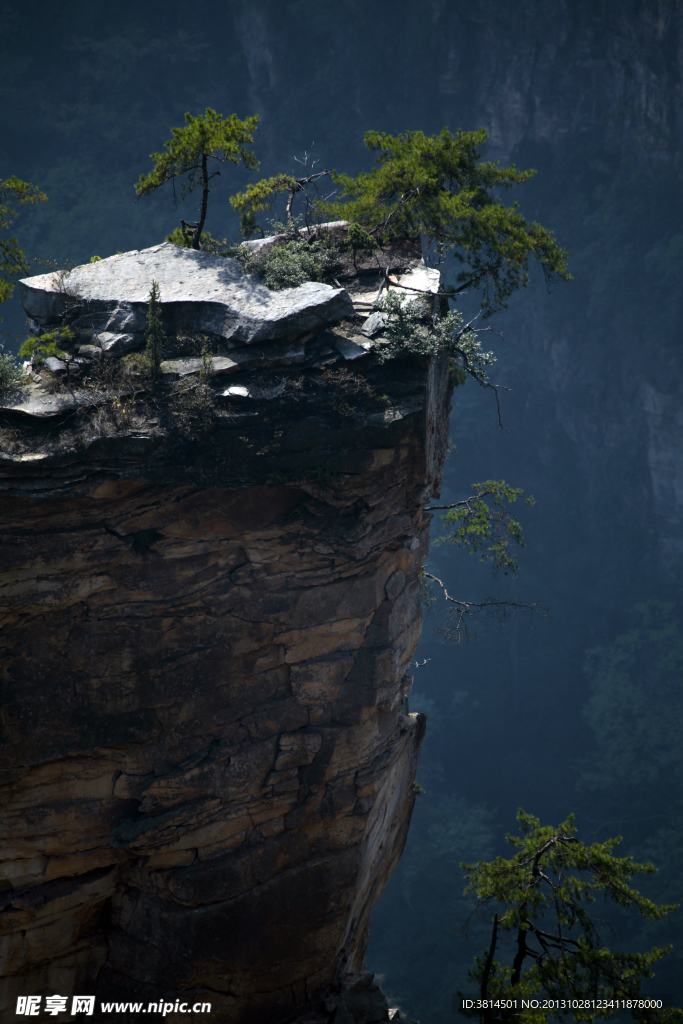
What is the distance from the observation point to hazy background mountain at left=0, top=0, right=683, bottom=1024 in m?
38.5

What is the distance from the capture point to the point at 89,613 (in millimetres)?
11273

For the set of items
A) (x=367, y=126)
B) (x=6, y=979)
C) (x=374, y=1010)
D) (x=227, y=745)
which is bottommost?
(x=374, y=1010)

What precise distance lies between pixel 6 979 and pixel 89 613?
6906 millimetres

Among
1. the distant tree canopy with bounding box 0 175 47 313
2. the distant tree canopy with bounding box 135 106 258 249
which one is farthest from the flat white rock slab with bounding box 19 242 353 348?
the distant tree canopy with bounding box 135 106 258 249

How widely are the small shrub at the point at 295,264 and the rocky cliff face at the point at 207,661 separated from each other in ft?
2.56

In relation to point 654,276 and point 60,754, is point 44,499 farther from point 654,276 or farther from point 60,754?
point 654,276

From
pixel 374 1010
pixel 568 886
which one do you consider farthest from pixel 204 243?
pixel 374 1010

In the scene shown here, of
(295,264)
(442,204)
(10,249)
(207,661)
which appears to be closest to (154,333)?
(295,264)

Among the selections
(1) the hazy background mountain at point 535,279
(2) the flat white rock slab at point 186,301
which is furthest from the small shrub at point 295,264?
(1) the hazy background mountain at point 535,279

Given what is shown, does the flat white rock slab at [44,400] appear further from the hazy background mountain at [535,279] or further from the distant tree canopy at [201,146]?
the hazy background mountain at [535,279]

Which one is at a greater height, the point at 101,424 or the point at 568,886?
the point at 101,424

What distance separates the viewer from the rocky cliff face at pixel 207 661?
10.4 meters

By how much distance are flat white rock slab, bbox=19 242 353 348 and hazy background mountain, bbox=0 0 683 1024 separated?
3402 centimetres

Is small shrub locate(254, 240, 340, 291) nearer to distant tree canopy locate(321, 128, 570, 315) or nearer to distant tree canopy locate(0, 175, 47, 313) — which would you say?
distant tree canopy locate(321, 128, 570, 315)
